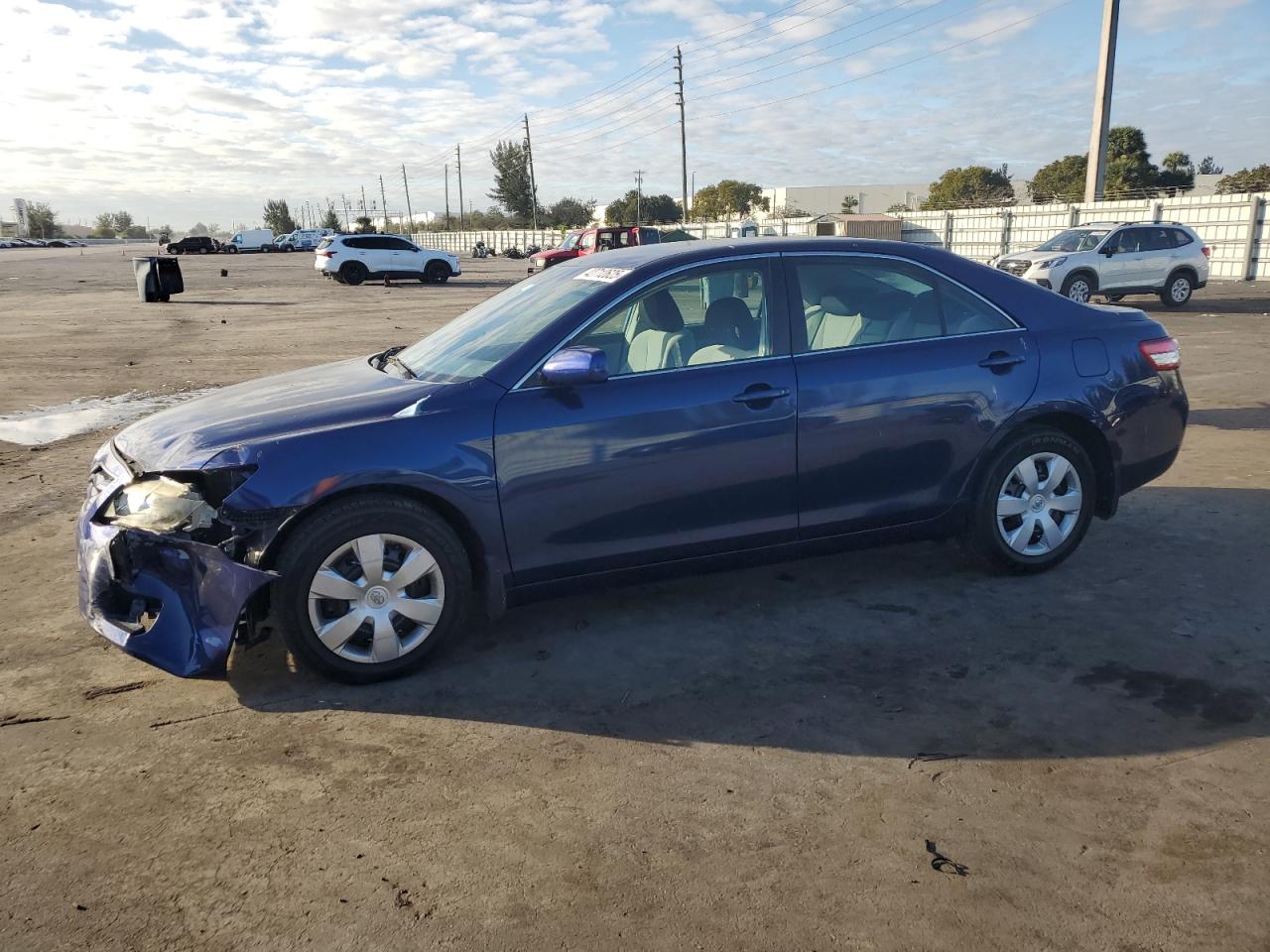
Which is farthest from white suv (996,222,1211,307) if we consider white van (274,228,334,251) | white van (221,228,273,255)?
white van (221,228,273,255)

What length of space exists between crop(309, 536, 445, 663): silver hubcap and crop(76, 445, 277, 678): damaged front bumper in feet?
0.80

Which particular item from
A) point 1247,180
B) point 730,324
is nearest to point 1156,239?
point 730,324

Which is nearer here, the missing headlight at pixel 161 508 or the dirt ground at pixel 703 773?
the dirt ground at pixel 703 773

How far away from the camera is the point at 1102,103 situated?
1185 inches

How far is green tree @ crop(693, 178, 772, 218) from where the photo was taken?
104375 millimetres

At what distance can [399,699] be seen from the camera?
3.70m

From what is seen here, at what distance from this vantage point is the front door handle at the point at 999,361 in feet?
14.9

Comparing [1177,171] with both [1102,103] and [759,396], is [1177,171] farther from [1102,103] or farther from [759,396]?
[759,396]

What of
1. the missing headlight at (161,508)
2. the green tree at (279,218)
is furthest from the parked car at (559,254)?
the green tree at (279,218)

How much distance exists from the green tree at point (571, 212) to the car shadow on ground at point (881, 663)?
106 metres

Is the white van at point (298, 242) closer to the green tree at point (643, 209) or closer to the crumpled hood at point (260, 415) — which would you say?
the green tree at point (643, 209)

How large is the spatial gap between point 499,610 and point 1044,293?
3.13m

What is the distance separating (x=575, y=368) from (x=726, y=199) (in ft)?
355

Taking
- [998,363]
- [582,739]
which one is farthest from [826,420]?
[582,739]
